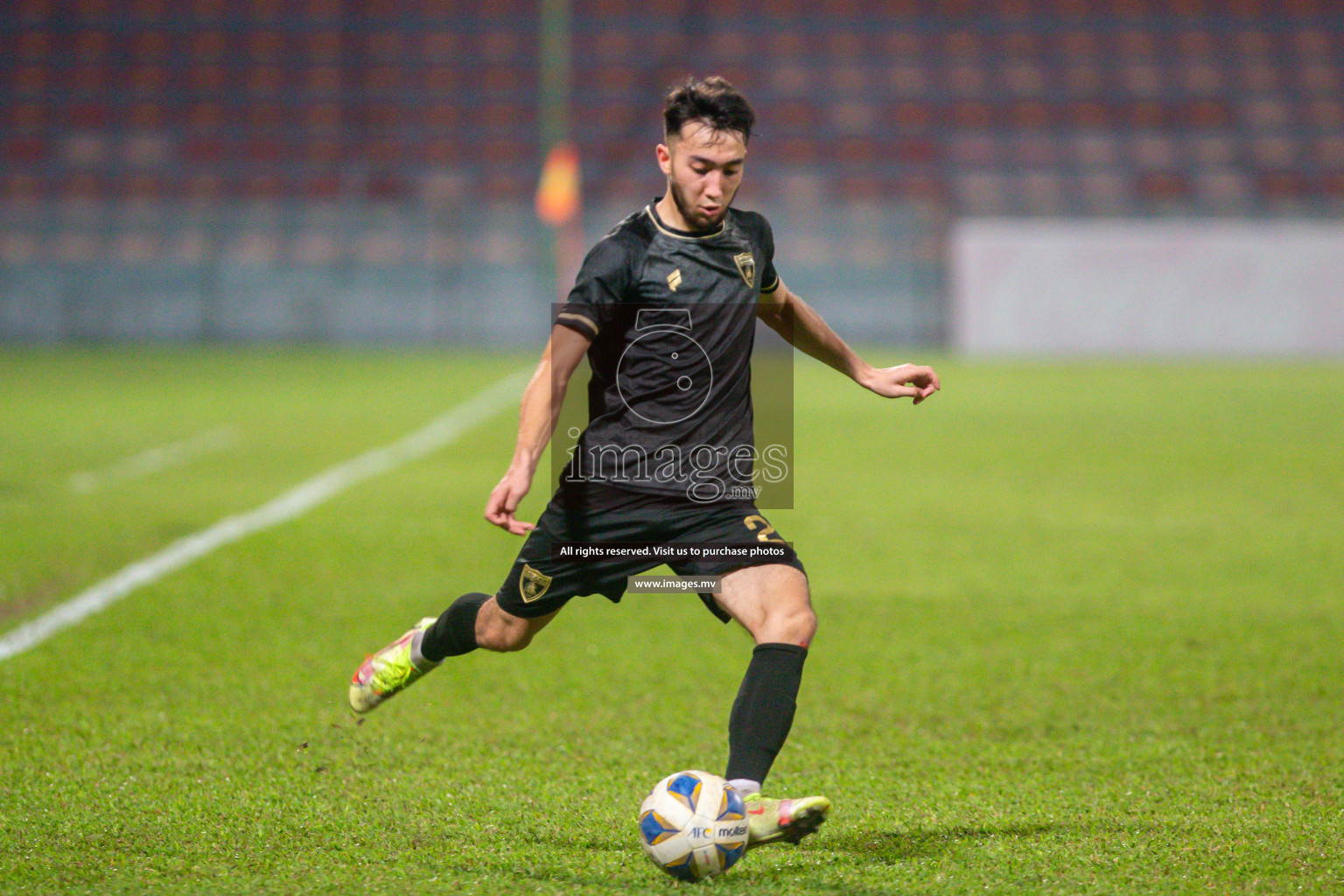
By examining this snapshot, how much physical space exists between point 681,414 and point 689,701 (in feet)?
4.95

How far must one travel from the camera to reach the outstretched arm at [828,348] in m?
3.83

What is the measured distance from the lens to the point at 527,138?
3031 cm

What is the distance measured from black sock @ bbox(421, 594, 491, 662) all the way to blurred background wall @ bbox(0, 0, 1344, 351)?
23.8 m

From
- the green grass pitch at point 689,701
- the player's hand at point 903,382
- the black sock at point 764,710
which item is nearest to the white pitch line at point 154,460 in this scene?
the green grass pitch at point 689,701

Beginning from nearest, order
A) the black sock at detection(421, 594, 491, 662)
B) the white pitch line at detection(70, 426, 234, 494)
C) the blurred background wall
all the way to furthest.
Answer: the black sock at detection(421, 594, 491, 662) → the white pitch line at detection(70, 426, 234, 494) → the blurred background wall

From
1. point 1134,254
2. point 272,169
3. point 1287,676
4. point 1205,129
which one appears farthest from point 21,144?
point 1287,676

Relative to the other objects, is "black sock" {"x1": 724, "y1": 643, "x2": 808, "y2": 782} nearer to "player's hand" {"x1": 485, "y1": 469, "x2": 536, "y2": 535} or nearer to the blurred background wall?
"player's hand" {"x1": 485, "y1": 469, "x2": 536, "y2": 535}

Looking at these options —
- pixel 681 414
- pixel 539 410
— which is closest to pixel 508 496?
pixel 539 410

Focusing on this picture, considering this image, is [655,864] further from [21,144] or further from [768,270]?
[21,144]

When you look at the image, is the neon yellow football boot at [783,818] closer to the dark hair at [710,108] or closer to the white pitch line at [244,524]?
the dark hair at [710,108]

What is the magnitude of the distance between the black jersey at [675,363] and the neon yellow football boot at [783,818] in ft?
2.48

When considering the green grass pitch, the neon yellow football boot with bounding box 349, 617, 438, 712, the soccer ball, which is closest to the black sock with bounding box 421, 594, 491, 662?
the neon yellow football boot with bounding box 349, 617, 438, 712

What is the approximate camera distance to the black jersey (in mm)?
3500

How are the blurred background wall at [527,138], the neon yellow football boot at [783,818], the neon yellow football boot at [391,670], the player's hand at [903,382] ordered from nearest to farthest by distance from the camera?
the neon yellow football boot at [783,818] < the player's hand at [903,382] < the neon yellow football boot at [391,670] < the blurred background wall at [527,138]
